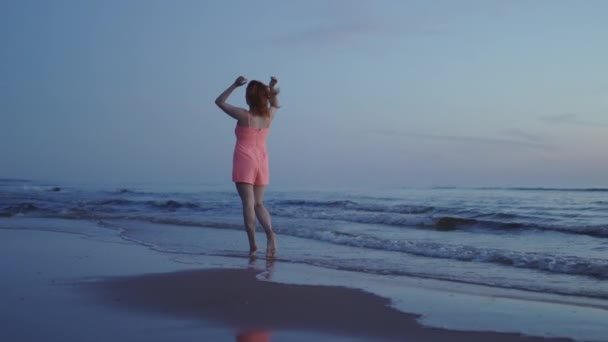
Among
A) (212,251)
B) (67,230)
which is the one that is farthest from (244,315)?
(67,230)

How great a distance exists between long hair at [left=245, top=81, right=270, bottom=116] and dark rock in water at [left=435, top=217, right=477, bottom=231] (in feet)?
19.2

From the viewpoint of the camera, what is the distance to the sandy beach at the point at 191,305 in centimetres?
312

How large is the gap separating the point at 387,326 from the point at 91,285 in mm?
2322

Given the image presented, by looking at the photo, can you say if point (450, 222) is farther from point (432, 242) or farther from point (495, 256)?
point (495, 256)

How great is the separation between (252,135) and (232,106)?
0.36 metres

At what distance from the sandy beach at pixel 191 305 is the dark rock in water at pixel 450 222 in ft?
19.7

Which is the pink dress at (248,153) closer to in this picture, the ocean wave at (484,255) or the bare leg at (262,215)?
the bare leg at (262,215)

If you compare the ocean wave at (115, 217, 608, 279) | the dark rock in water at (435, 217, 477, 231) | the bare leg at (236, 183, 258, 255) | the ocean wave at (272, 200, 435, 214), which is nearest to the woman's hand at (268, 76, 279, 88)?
the bare leg at (236, 183, 258, 255)

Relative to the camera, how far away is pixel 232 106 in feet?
20.6

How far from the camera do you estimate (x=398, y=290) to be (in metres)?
4.50

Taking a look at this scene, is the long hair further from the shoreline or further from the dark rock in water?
the dark rock in water

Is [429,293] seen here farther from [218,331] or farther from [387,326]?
[218,331]

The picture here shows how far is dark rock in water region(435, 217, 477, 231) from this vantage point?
37.2 ft

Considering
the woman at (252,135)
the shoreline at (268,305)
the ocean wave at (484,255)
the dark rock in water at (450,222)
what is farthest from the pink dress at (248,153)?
the dark rock in water at (450,222)
